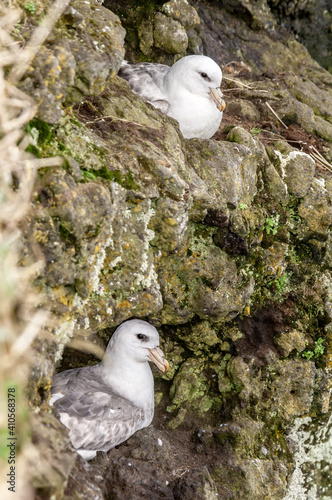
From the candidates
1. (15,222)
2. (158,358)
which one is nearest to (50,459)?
(15,222)

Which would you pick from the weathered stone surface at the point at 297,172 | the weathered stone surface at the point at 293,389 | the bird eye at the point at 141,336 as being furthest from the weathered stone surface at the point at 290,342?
the bird eye at the point at 141,336

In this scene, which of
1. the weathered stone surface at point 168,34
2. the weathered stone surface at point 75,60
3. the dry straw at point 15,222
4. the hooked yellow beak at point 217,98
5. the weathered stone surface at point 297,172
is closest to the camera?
the dry straw at point 15,222

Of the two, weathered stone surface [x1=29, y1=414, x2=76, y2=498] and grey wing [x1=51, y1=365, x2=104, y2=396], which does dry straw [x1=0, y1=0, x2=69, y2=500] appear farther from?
grey wing [x1=51, y1=365, x2=104, y2=396]

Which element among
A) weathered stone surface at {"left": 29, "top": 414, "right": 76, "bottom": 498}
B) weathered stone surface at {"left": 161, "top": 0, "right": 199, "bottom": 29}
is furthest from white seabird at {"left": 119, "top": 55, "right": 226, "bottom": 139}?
weathered stone surface at {"left": 29, "top": 414, "right": 76, "bottom": 498}

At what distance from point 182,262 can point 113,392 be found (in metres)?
1.15

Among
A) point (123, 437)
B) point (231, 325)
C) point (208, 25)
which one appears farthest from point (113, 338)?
point (208, 25)

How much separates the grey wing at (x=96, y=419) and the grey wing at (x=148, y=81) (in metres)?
2.49

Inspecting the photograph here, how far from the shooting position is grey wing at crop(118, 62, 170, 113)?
4758 millimetres

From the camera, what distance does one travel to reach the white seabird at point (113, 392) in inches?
149

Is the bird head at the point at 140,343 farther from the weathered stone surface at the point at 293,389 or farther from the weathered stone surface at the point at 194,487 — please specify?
the weathered stone surface at the point at 293,389

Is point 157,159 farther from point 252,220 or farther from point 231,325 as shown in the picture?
point 231,325

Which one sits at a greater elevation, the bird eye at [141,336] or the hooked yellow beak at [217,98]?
the hooked yellow beak at [217,98]

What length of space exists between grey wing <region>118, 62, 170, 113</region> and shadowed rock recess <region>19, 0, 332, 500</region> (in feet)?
0.72

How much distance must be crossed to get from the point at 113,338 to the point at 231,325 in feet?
3.81
